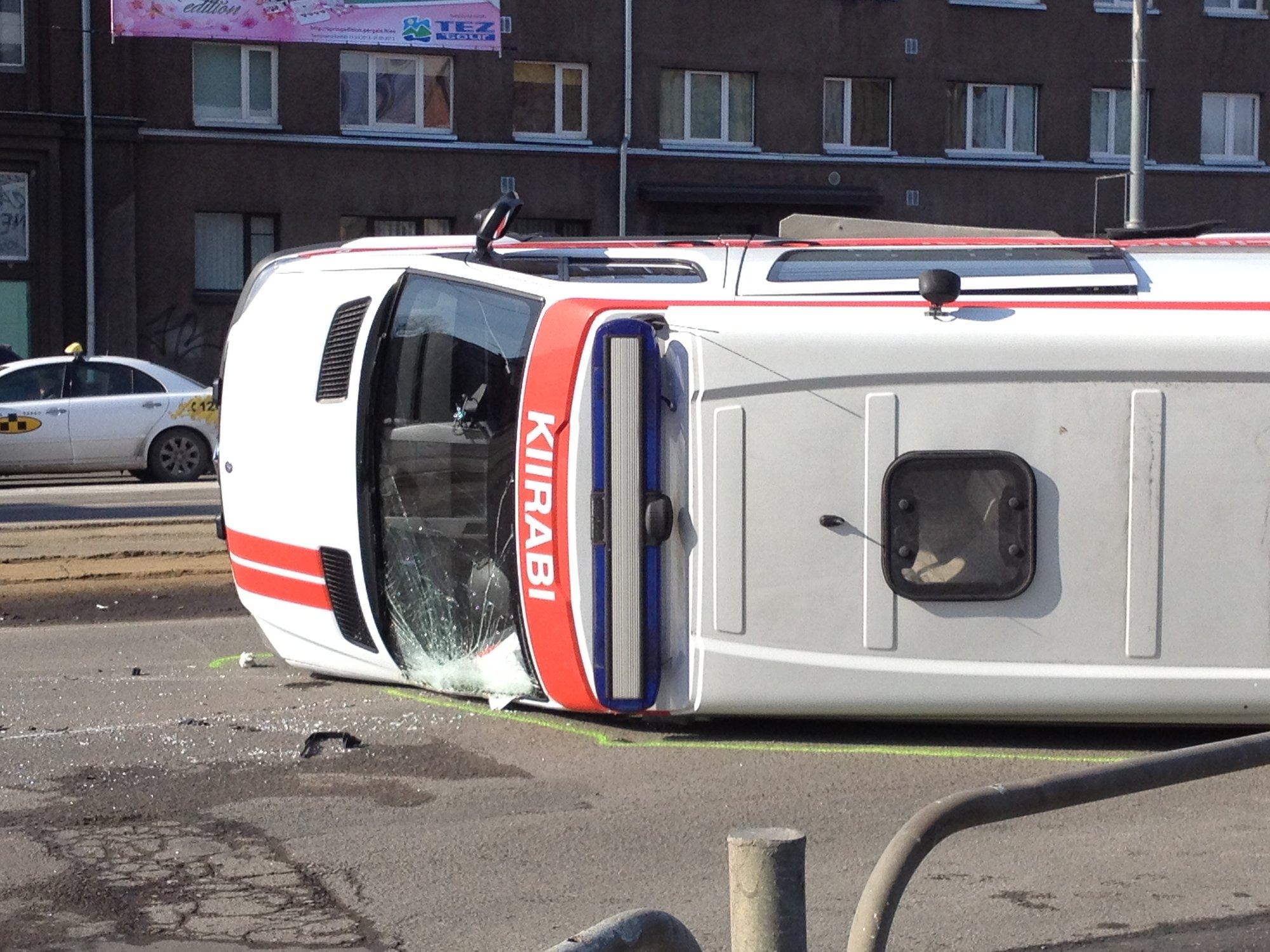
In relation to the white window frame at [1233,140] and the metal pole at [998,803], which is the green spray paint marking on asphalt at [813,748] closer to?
the metal pole at [998,803]

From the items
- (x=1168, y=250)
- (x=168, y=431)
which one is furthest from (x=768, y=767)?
(x=168, y=431)

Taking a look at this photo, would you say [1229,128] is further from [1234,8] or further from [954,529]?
[954,529]

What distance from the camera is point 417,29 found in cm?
3000

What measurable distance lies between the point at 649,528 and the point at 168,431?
14.1 meters

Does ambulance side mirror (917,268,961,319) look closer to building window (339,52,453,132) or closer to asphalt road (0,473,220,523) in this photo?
asphalt road (0,473,220,523)

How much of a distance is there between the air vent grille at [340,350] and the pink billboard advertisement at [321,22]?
22.4 meters

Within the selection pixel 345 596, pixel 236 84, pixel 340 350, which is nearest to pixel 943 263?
pixel 340 350

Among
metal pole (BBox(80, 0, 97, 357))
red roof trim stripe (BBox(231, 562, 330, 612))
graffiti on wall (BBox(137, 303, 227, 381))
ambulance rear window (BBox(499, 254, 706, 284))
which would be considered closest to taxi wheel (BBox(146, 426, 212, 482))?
metal pole (BBox(80, 0, 97, 357))

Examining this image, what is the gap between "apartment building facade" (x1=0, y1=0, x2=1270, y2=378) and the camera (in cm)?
2931

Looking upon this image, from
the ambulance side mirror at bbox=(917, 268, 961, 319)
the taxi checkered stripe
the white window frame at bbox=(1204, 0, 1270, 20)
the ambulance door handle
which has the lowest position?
the taxi checkered stripe

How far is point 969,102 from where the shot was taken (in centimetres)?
3484

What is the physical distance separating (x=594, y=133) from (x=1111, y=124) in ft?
36.5

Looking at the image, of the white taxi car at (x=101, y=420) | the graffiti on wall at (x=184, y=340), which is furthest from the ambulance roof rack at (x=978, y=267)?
the graffiti on wall at (x=184, y=340)

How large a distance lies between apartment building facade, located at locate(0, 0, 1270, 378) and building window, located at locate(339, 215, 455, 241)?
6cm
